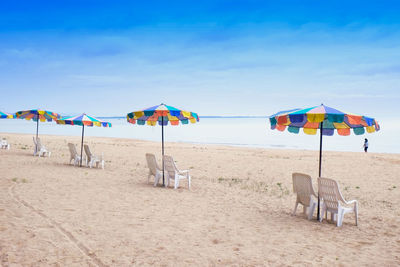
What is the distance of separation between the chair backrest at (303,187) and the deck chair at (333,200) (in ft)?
0.64

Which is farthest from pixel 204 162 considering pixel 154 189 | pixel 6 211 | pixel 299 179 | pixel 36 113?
pixel 6 211

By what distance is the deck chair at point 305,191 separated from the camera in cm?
627

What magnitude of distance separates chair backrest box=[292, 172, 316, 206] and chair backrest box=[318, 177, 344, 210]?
0.17 metres

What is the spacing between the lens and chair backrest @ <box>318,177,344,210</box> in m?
5.88

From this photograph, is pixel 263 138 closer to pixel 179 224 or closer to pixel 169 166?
pixel 169 166

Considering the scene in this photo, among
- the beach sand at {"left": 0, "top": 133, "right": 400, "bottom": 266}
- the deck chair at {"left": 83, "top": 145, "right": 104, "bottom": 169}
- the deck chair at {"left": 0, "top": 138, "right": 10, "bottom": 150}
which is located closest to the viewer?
the beach sand at {"left": 0, "top": 133, "right": 400, "bottom": 266}

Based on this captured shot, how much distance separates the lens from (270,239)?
5.09m

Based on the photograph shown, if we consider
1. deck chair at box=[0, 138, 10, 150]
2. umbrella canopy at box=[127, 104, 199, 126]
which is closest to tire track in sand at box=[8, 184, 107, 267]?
umbrella canopy at box=[127, 104, 199, 126]

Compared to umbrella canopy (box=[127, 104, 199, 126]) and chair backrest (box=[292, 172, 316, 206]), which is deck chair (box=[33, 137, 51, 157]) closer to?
umbrella canopy (box=[127, 104, 199, 126])

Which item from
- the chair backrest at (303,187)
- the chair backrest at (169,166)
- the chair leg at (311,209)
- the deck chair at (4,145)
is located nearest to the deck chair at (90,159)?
the chair backrest at (169,166)

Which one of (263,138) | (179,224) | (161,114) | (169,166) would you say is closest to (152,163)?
(169,166)

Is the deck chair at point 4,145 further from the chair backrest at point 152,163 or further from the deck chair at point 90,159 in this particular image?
the chair backrest at point 152,163

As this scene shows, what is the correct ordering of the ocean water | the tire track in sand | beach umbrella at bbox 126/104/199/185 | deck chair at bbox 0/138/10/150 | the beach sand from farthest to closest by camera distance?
the ocean water, deck chair at bbox 0/138/10/150, beach umbrella at bbox 126/104/199/185, the beach sand, the tire track in sand

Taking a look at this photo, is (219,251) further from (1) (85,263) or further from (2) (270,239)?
(1) (85,263)
